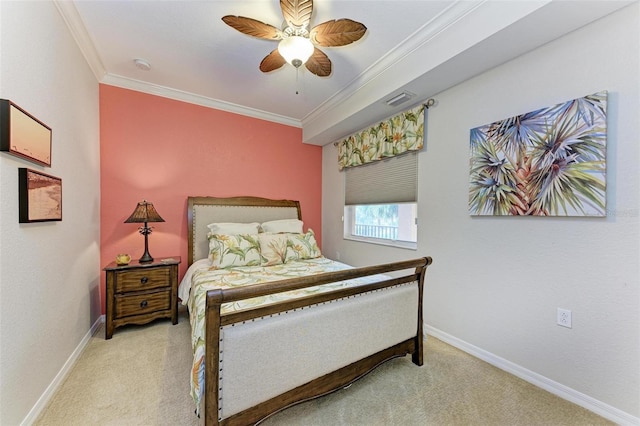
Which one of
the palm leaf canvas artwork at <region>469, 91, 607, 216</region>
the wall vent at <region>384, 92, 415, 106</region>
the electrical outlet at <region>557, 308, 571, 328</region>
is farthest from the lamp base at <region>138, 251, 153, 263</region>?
the electrical outlet at <region>557, 308, 571, 328</region>

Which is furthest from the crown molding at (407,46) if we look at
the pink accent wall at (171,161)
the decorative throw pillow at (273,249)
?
the decorative throw pillow at (273,249)

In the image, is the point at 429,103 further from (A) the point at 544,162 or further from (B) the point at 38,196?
(B) the point at 38,196

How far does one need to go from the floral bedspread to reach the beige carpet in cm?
40

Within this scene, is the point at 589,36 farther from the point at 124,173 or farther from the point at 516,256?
the point at 124,173

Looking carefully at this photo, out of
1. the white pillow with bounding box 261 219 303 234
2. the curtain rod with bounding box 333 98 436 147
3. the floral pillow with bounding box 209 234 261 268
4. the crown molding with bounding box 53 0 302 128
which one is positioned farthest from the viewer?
the white pillow with bounding box 261 219 303 234

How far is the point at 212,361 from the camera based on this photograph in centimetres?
116

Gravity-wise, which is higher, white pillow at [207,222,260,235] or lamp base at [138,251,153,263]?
white pillow at [207,222,260,235]

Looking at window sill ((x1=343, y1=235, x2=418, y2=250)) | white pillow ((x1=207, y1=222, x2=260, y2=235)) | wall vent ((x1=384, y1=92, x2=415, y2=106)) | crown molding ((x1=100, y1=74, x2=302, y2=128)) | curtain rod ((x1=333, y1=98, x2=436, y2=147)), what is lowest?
window sill ((x1=343, y1=235, x2=418, y2=250))

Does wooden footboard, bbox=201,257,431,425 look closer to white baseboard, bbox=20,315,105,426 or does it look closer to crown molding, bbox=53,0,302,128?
white baseboard, bbox=20,315,105,426

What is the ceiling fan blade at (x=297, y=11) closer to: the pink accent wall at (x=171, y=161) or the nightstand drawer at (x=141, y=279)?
the pink accent wall at (x=171, y=161)

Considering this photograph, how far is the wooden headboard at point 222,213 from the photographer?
3197 millimetres

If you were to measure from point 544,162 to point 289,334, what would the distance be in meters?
2.07

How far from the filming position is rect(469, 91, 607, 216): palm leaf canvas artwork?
1.57 meters

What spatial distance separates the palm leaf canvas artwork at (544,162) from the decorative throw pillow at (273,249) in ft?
6.41
